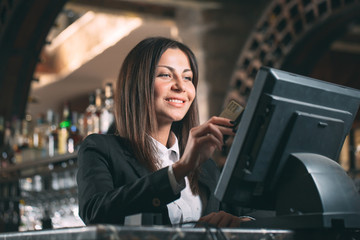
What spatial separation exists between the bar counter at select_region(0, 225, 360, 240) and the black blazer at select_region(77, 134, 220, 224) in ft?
0.63

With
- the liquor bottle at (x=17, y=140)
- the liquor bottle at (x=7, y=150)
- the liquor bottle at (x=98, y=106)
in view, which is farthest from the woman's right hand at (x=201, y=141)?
the liquor bottle at (x=7, y=150)

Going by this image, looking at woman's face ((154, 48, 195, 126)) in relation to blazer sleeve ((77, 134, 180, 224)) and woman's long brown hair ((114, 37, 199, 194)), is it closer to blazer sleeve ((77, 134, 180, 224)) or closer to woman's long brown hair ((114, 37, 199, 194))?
woman's long brown hair ((114, 37, 199, 194))

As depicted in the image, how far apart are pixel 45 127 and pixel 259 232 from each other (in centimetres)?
297

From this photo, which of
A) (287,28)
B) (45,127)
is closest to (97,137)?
(45,127)

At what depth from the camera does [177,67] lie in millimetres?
1572

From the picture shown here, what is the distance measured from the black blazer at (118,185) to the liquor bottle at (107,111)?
1.45 m

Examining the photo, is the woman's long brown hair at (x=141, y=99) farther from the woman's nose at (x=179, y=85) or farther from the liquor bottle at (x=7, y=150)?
the liquor bottle at (x=7, y=150)

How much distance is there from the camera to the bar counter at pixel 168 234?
0.91m

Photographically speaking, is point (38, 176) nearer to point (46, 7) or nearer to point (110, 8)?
point (46, 7)

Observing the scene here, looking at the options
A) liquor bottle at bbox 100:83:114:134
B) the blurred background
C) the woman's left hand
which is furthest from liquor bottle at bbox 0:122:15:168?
the woman's left hand

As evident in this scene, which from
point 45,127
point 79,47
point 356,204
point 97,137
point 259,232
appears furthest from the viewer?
point 79,47

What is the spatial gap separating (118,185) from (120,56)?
5.23m

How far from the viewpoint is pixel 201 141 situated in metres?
1.24

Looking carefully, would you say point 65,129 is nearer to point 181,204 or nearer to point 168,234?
point 181,204
